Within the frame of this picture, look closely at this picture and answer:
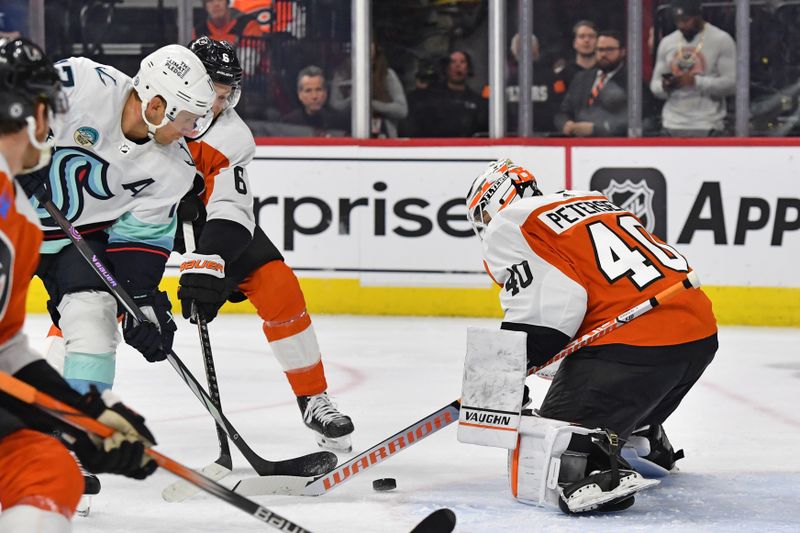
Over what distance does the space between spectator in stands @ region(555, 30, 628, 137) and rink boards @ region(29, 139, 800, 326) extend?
294 mm

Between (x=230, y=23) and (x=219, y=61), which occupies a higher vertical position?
(x=230, y=23)

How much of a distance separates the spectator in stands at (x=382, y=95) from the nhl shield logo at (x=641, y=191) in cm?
104

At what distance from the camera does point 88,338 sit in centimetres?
281

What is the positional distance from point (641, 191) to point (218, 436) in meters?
2.89

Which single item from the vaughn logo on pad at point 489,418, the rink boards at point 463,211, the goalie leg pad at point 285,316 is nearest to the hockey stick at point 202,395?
the goalie leg pad at point 285,316

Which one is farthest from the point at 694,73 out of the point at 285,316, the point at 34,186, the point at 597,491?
the point at 34,186

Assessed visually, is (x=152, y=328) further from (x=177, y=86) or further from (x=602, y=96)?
(x=602, y=96)

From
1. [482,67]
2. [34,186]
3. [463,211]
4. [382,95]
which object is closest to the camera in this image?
[34,186]

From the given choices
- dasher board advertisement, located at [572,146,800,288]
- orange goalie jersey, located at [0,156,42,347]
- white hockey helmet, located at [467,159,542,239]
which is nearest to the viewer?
orange goalie jersey, located at [0,156,42,347]

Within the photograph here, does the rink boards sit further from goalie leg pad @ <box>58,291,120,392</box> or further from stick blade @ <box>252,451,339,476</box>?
goalie leg pad @ <box>58,291,120,392</box>

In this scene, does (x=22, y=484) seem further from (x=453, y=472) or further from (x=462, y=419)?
(x=453, y=472)

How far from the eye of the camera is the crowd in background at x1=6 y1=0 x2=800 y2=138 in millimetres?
5891

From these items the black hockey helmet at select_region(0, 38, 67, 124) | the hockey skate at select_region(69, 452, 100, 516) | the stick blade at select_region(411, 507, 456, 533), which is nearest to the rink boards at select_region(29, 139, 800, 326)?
the hockey skate at select_region(69, 452, 100, 516)

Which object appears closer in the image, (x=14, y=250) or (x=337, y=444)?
(x=14, y=250)
